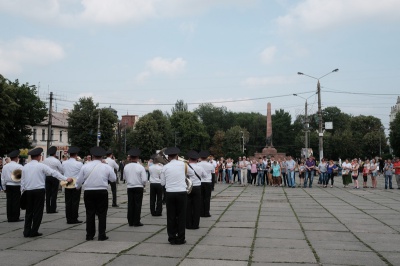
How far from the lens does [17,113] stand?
42844 millimetres

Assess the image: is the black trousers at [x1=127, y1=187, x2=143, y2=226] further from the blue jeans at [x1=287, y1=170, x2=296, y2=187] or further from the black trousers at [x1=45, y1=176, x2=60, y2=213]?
the blue jeans at [x1=287, y1=170, x2=296, y2=187]

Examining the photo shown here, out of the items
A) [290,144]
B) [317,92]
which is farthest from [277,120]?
[317,92]

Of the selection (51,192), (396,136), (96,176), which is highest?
(396,136)

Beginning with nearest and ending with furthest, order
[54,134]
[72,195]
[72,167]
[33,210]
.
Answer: [33,210]
[72,195]
[72,167]
[54,134]

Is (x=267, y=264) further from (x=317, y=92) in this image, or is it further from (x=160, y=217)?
(x=317, y=92)

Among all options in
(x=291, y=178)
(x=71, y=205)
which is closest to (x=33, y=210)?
(x=71, y=205)

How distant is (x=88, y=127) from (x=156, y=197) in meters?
52.8

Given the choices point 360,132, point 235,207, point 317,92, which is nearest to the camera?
point 235,207

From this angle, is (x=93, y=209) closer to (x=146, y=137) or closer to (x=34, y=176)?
(x=34, y=176)

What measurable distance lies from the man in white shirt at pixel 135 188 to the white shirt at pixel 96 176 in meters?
1.77

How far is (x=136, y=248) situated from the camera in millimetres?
8273

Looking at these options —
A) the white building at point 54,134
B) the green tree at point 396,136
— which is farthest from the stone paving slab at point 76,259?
the green tree at point 396,136

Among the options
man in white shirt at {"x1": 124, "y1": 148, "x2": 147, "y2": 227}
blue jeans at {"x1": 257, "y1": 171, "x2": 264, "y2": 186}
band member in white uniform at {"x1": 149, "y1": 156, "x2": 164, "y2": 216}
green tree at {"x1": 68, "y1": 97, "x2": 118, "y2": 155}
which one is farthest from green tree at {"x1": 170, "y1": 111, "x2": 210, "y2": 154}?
man in white shirt at {"x1": 124, "y1": 148, "x2": 147, "y2": 227}

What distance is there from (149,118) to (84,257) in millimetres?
79765
